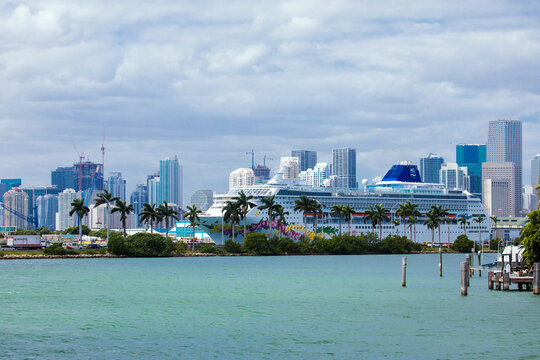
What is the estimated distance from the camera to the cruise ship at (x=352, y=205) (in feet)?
516

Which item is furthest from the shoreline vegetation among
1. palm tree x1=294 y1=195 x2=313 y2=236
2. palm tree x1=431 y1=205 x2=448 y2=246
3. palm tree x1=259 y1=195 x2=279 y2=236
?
palm tree x1=431 y1=205 x2=448 y2=246

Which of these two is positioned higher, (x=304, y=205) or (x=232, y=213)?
(x=304, y=205)

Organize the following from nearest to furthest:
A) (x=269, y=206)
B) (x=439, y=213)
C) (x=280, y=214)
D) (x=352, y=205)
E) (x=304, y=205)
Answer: (x=280, y=214)
(x=269, y=206)
(x=304, y=205)
(x=439, y=213)
(x=352, y=205)

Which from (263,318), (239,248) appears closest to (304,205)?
(239,248)

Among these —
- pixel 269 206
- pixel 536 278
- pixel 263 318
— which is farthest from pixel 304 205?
pixel 263 318

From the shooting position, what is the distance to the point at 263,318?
49.3 m

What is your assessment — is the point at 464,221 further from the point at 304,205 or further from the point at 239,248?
the point at 239,248

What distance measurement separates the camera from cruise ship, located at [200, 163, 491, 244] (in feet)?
516

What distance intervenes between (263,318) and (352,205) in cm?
12899

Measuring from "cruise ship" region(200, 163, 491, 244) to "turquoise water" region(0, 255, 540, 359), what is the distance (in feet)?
249

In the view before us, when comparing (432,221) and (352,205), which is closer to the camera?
(432,221)

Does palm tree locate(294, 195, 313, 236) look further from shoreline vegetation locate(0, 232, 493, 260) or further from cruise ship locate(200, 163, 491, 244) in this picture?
shoreline vegetation locate(0, 232, 493, 260)

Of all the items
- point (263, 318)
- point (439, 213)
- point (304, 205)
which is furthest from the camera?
point (439, 213)

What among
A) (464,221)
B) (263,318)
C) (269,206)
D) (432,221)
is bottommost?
(263,318)
